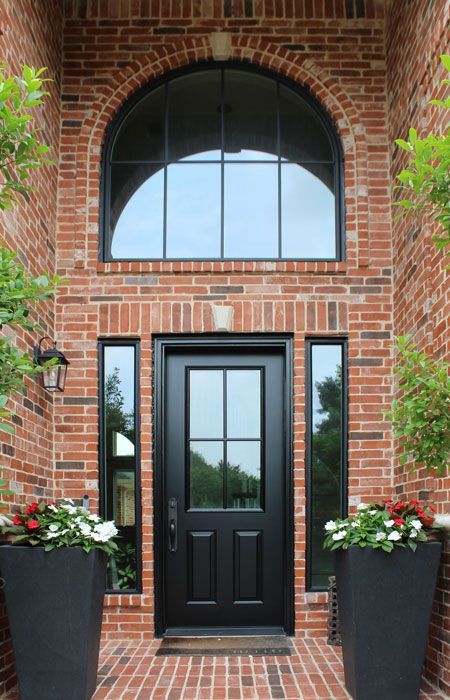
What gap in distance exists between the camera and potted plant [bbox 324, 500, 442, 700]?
387cm

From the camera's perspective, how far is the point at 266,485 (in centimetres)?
543

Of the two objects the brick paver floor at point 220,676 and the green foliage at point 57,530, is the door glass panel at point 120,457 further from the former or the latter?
the green foliage at point 57,530

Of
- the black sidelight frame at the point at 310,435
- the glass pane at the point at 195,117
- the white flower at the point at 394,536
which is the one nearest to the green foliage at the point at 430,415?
the white flower at the point at 394,536

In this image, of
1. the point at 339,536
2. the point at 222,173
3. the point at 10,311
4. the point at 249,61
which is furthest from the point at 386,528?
the point at 249,61

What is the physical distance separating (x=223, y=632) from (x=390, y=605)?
175 centimetres

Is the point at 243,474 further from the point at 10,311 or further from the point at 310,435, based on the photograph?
the point at 10,311

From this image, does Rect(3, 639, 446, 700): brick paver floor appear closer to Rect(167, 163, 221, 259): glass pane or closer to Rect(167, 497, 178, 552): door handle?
Rect(167, 497, 178, 552): door handle

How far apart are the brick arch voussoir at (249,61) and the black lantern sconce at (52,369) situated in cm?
162

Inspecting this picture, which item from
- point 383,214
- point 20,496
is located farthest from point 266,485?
A: point 383,214

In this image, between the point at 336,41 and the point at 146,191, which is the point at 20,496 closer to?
the point at 146,191

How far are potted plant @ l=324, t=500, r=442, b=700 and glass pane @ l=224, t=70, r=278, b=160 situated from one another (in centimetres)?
304

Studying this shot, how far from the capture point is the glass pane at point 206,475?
5.42m

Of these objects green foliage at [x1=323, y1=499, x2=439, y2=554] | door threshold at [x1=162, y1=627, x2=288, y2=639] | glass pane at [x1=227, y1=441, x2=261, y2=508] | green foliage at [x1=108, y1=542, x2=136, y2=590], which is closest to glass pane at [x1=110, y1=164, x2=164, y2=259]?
glass pane at [x1=227, y1=441, x2=261, y2=508]

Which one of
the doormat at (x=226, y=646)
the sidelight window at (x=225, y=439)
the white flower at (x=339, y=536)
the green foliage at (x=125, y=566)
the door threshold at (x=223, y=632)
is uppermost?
the sidelight window at (x=225, y=439)
